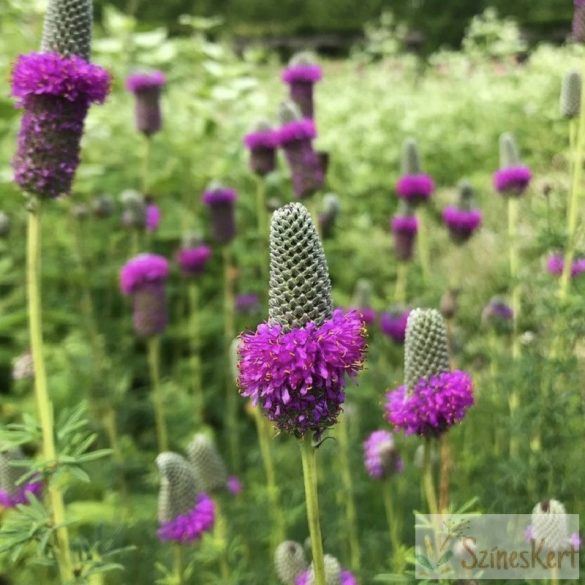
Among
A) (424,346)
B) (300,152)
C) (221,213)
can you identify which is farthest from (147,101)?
(424,346)

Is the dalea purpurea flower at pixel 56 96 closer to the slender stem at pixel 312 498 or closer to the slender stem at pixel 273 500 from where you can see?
the slender stem at pixel 312 498

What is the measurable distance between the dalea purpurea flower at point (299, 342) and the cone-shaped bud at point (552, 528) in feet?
2.40

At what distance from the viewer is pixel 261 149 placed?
338 centimetres

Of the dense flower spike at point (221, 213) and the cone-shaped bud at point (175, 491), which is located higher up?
the dense flower spike at point (221, 213)

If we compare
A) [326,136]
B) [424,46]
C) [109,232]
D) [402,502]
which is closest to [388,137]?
[326,136]

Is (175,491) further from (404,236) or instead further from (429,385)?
(404,236)

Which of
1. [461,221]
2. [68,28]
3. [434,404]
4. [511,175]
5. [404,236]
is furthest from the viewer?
[404,236]

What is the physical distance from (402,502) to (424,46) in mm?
15595

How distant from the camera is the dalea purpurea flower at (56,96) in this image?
182 centimetres

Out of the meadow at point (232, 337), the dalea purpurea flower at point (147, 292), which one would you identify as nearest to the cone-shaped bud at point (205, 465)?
the meadow at point (232, 337)

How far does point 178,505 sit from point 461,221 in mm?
1958

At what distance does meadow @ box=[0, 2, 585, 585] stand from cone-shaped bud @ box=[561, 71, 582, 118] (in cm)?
13

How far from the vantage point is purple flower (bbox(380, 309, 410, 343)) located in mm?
3109

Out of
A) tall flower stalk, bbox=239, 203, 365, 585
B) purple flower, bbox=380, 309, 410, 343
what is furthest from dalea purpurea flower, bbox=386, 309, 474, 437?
purple flower, bbox=380, 309, 410, 343
